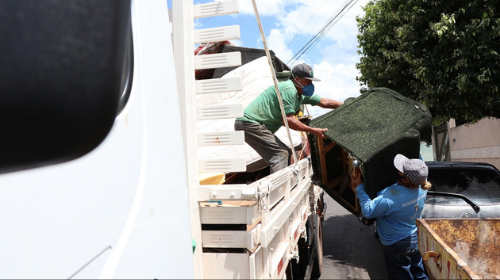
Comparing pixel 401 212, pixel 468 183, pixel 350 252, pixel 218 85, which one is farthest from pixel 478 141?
pixel 218 85

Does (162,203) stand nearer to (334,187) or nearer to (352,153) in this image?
(352,153)

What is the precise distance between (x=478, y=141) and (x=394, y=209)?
14.5 metres

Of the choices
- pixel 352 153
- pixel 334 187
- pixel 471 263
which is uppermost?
pixel 352 153

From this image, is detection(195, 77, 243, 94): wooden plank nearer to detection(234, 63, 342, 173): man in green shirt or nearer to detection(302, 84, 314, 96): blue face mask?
detection(234, 63, 342, 173): man in green shirt

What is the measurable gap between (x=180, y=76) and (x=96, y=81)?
943mm

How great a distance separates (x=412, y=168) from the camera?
405 cm

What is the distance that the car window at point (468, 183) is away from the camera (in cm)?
562

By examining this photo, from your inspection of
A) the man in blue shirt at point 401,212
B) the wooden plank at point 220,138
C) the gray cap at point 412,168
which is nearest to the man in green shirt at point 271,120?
the man in blue shirt at point 401,212

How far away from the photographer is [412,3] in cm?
932

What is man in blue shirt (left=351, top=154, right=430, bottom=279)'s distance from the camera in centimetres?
415

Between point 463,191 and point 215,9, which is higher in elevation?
point 215,9

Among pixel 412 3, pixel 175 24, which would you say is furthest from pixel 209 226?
→ pixel 412 3

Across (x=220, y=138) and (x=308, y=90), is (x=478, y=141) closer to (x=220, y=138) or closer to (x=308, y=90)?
(x=308, y=90)

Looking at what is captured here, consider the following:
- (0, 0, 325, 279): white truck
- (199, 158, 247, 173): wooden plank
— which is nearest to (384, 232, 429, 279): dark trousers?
(199, 158, 247, 173): wooden plank
